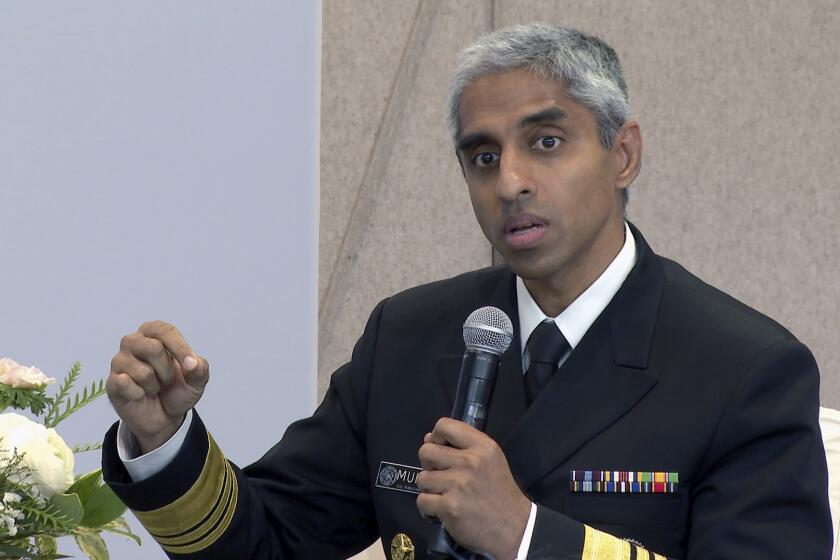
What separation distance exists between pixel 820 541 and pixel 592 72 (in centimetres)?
65

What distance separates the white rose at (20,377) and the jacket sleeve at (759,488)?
2.08ft

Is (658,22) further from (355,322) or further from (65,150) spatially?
(65,150)

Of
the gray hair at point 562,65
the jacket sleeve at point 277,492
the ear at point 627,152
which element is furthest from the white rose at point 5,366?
the ear at point 627,152

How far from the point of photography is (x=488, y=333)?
1332mm

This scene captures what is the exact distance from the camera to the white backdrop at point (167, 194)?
2.43m

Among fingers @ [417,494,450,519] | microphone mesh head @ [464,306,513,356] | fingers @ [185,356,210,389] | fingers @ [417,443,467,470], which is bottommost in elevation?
fingers @ [417,494,450,519]

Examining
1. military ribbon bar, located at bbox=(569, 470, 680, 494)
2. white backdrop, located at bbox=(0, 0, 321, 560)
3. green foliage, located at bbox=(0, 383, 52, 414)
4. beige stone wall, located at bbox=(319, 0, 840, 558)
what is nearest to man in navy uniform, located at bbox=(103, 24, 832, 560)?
military ribbon bar, located at bbox=(569, 470, 680, 494)

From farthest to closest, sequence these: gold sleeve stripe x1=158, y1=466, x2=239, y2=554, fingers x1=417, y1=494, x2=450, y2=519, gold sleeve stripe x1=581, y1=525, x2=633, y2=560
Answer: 1. gold sleeve stripe x1=158, y1=466, x2=239, y2=554
2. gold sleeve stripe x1=581, y1=525, x2=633, y2=560
3. fingers x1=417, y1=494, x2=450, y2=519

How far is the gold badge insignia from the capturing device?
163cm

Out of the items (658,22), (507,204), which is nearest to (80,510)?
(507,204)

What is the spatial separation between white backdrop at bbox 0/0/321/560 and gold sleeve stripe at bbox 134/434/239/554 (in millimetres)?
931

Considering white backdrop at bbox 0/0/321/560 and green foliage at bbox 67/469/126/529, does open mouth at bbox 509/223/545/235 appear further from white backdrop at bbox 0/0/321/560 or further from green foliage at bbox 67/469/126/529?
white backdrop at bbox 0/0/321/560

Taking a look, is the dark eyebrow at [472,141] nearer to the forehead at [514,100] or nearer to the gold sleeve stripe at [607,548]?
the forehead at [514,100]

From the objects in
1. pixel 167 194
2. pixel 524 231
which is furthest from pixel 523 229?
pixel 167 194
